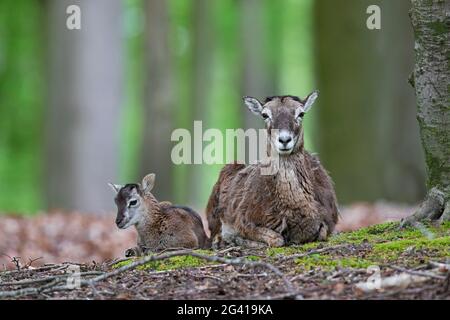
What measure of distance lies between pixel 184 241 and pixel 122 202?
0.79 m

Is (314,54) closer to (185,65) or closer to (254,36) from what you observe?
(254,36)

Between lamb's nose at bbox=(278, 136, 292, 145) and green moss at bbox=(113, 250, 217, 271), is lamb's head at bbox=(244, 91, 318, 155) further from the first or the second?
green moss at bbox=(113, 250, 217, 271)

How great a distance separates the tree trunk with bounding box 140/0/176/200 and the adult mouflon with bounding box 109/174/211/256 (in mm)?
11943

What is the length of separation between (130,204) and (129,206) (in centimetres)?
2

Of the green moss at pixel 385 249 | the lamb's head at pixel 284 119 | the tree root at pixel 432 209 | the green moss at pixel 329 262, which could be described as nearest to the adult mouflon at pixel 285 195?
the lamb's head at pixel 284 119

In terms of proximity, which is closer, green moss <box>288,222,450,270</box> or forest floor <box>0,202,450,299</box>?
forest floor <box>0,202,450,299</box>

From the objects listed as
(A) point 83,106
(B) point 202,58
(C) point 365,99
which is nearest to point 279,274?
(C) point 365,99

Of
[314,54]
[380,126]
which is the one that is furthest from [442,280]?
[314,54]

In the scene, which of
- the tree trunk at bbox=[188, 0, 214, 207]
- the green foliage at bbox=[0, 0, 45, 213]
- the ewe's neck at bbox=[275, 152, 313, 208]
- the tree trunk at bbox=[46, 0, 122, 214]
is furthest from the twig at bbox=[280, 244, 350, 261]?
the green foliage at bbox=[0, 0, 45, 213]

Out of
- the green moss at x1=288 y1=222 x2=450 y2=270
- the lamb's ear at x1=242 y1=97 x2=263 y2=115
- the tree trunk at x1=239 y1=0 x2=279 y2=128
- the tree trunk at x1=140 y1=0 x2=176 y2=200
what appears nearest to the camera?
the green moss at x1=288 y1=222 x2=450 y2=270

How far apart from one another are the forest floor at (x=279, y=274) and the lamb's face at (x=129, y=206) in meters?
1.40

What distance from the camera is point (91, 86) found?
63.6 feet

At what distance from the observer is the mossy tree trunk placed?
8078 millimetres

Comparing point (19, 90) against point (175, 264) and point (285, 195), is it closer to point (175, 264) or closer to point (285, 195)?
point (285, 195)
